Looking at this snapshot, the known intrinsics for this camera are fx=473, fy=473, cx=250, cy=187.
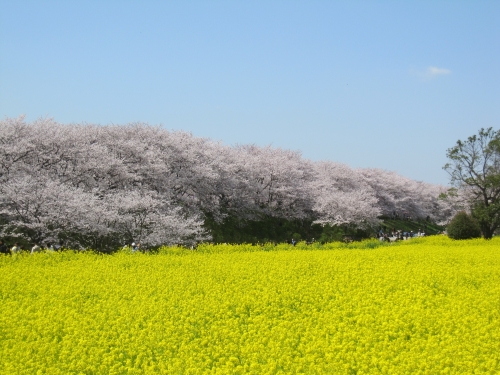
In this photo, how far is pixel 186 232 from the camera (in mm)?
28234

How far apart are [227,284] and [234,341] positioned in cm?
512

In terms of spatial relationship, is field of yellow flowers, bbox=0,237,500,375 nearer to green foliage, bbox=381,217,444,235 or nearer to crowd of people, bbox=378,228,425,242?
crowd of people, bbox=378,228,425,242

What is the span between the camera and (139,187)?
107ft

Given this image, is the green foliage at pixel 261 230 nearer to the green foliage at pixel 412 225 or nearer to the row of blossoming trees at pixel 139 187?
the row of blossoming trees at pixel 139 187

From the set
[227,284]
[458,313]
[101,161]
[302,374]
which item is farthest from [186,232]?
[302,374]

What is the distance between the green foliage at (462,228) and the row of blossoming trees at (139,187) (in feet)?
42.1

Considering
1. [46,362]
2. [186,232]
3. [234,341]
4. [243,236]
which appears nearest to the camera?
[46,362]

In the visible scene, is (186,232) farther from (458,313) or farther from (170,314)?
(458,313)

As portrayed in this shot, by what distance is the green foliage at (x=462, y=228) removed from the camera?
33312mm

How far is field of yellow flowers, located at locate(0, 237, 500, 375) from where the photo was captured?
7.88m

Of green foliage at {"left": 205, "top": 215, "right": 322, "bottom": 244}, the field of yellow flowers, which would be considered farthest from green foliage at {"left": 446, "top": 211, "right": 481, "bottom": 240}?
the field of yellow flowers

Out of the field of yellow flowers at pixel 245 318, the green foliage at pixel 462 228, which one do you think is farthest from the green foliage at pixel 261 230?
the field of yellow flowers at pixel 245 318

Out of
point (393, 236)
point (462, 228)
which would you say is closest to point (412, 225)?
point (393, 236)

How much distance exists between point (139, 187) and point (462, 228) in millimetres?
22724
